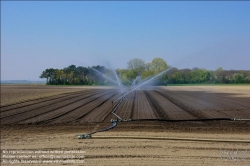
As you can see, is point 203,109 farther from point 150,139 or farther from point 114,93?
point 114,93

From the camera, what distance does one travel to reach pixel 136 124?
7184mm

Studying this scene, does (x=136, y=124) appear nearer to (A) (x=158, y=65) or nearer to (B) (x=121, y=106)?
(B) (x=121, y=106)

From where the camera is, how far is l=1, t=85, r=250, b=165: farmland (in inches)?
206

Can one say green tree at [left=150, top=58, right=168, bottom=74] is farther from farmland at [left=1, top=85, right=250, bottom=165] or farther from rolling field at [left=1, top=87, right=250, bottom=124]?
rolling field at [left=1, top=87, right=250, bottom=124]

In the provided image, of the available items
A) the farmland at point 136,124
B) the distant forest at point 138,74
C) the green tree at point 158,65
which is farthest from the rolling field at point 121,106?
the green tree at point 158,65

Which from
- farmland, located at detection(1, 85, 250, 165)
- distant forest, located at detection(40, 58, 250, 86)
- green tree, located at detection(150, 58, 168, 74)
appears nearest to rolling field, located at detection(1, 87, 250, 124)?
farmland, located at detection(1, 85, 250, 165)

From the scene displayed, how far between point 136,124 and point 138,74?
5.77 ft

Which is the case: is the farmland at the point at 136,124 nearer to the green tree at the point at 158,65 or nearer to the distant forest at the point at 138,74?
the distant forest at the point at 138,74

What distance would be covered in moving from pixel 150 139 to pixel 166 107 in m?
1.86

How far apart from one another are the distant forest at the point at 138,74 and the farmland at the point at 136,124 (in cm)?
44

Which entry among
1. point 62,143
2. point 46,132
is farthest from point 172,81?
point 46,132

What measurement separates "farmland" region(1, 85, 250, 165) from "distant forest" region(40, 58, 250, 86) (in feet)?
1.44

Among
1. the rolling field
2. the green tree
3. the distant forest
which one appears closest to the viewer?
the distant forest

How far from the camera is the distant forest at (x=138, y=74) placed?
18.4 ft
